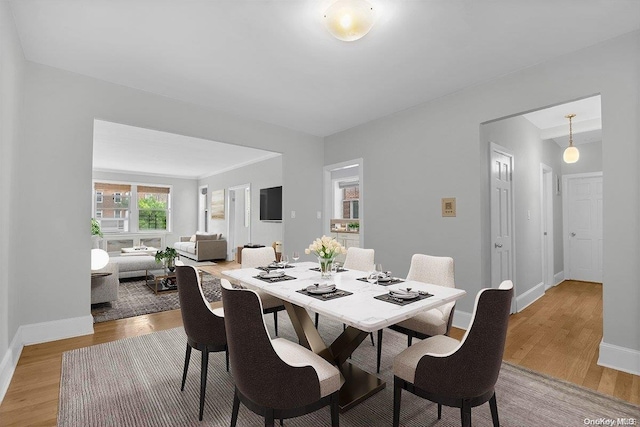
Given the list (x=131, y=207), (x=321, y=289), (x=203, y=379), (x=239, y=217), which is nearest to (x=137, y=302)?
(x=203, y=379)

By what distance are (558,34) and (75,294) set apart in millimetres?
4999

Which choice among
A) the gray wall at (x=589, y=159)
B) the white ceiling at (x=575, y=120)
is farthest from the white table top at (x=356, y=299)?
the gray wall at (x=589, y=159)

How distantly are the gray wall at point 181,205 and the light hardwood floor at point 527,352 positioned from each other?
7.12 meters

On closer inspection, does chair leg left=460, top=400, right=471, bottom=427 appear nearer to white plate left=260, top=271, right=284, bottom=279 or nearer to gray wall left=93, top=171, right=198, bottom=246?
white plate left=260, top=271, right=284, bottom=279

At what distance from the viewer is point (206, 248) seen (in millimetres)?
8234

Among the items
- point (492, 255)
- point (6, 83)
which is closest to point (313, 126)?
point (492, 255)

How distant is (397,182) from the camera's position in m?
4.12

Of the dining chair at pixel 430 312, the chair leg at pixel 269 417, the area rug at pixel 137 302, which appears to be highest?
the dining chair at pixel 430 312

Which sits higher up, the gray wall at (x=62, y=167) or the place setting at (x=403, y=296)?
the gray wall at (x=62, y=167)

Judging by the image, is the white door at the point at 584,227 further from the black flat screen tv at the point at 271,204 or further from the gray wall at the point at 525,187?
the black flat screen tv at the point at 271,204

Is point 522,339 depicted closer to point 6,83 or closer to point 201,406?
point 201,406

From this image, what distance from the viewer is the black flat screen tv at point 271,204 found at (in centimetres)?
688

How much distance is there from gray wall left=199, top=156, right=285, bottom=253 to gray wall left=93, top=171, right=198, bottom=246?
1.83 metres

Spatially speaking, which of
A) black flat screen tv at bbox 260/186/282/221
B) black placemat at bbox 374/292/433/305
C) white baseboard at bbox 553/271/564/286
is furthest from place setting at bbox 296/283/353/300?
white baseboard at bbox 553/271/564/286
